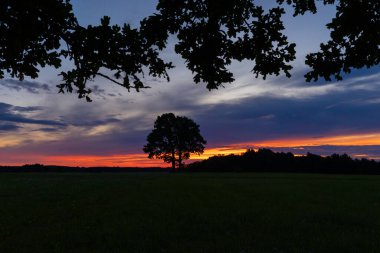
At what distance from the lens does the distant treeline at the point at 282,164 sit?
94.1 metres

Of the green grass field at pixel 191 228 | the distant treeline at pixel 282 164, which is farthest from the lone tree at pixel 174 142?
the green grass field at pixel 191 228

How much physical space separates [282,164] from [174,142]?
2867cm

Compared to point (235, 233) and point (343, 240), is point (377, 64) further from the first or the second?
point (235, 233)

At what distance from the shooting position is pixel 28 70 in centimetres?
901

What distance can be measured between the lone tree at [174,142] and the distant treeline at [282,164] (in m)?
3.97

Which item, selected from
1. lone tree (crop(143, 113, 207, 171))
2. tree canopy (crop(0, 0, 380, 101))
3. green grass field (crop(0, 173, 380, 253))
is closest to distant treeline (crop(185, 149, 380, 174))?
lone tree (crop(143, 113, 207, 171))

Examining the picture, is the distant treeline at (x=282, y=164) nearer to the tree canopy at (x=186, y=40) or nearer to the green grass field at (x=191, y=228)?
the green grass field at (x=191, y=228)

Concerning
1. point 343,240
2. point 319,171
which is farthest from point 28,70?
point 319,171

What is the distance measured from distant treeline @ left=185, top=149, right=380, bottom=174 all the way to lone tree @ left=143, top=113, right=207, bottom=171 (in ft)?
13.0

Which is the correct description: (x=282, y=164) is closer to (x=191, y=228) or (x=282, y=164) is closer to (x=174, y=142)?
(x=174, y=142)

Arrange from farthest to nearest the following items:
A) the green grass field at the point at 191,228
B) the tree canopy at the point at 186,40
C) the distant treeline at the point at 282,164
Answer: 1. the distant treeline at the point at 282,164
2. the green grass field at the point at 191,228
3. the tree canopy at the point at 186,40

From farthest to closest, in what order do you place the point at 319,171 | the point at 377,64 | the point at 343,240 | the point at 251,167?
the point at 251,167 → the point at 319,171 → the point at 343,240 → the point at 377,64

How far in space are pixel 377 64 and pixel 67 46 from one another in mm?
8283

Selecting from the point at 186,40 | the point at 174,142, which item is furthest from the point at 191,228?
the point at 174,142
